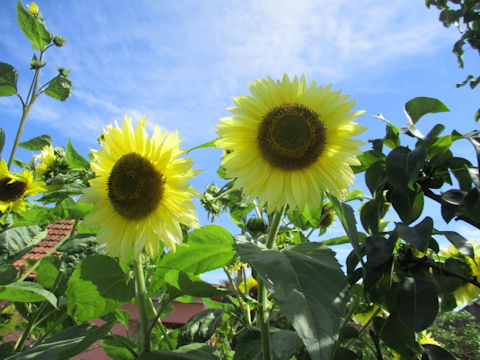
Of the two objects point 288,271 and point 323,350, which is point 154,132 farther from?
point 323,350

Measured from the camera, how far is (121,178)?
1.10 metres

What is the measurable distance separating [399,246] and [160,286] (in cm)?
71

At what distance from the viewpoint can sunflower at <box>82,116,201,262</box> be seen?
3.47ft

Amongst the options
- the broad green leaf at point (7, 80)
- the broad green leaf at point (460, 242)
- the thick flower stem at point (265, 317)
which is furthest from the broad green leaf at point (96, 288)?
the broad green leaf at point (7, 80)

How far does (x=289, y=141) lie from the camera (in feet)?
3.98

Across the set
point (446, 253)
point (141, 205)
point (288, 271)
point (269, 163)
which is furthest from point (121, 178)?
point (446, 253)

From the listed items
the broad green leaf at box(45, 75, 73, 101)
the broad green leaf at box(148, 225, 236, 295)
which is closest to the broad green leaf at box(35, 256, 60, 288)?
the broad green leaf at box(148, 225, 236, 295)

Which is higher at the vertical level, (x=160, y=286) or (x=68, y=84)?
(x=68, y=84)

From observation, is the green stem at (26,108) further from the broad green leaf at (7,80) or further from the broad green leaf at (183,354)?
the broad green leaf at (183,354)

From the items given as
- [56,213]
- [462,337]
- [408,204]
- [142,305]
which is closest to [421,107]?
[408,204]

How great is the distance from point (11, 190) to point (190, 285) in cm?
143

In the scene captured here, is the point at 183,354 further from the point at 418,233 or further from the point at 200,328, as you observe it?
the point at 418,233

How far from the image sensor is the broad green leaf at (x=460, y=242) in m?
0.85

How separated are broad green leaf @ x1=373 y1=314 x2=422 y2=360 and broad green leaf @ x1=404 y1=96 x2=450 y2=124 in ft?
1.88
